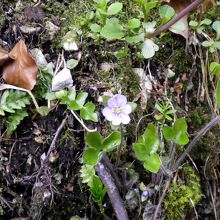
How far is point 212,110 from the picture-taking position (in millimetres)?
1916


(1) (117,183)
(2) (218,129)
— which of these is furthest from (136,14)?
(1) (117,183)

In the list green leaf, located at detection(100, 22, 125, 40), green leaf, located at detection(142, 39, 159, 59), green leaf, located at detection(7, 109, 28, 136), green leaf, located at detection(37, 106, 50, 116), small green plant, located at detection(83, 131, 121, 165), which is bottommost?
green leaf, located at detection(7, 109, 28, 136)

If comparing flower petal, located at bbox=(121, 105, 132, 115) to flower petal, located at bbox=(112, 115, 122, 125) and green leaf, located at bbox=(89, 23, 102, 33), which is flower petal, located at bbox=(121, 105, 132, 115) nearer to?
flower petal, located at bbox=(112, 115, 122, 125)

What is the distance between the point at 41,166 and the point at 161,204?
46 centimetres

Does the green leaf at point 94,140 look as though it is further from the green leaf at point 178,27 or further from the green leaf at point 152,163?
the green leaf at point 178,27

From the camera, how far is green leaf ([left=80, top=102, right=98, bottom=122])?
1646 millimetres

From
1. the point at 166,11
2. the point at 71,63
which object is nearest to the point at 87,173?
the point at 71,63

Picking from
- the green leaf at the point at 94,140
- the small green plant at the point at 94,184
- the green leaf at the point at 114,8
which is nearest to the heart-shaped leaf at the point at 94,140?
the green leaf at the point at 94,140

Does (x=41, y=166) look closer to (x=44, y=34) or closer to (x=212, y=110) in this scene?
(x=44, y=34)

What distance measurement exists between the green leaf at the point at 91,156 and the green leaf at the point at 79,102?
204 mm

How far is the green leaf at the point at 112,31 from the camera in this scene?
1748 millimetres

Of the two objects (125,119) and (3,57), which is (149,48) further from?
(3,57)

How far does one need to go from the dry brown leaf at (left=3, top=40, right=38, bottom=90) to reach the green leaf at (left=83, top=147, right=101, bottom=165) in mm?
377

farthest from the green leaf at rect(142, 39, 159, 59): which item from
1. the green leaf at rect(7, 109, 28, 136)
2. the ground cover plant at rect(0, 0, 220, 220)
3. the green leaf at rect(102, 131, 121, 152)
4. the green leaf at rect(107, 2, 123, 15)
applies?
the green leaf at rect(7, 109, 28, 136)
